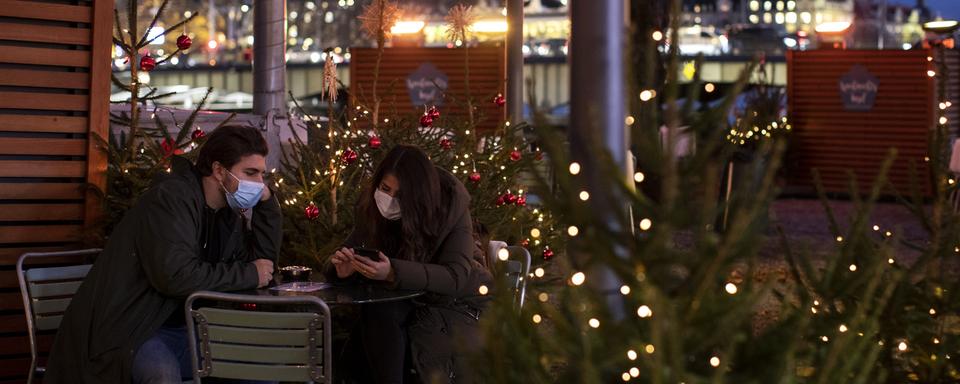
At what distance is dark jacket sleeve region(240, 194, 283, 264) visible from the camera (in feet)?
17.3

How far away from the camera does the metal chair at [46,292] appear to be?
518 centimetres

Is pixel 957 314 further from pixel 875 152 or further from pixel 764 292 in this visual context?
pixel 875 152

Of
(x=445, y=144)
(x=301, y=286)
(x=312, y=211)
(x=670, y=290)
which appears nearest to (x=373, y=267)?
(x=301, y=286)

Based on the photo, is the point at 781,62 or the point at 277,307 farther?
the point at 781,62

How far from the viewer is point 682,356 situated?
237 centimetres

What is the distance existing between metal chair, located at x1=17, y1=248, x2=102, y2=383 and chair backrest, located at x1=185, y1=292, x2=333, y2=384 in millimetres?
1017

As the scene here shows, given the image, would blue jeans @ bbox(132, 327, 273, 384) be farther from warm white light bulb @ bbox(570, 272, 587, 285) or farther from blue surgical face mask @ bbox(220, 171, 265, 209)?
warm white light bulb @ bbox(570, 272, 587, 285)

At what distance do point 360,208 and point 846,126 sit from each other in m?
16.7

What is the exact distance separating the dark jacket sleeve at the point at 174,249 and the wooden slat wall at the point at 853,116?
16421mm

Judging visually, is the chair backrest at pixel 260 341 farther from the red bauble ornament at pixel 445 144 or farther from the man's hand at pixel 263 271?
the red bauble ornament at pixel 445 144

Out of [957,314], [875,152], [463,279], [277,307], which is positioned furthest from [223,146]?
[875,152]

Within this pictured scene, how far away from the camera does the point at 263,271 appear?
195 inches

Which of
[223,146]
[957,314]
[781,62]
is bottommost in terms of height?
[957,314]

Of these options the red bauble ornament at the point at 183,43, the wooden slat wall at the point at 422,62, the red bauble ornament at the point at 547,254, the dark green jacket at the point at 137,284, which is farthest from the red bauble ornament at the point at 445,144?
the wooden slat wall at the point at 422,62
